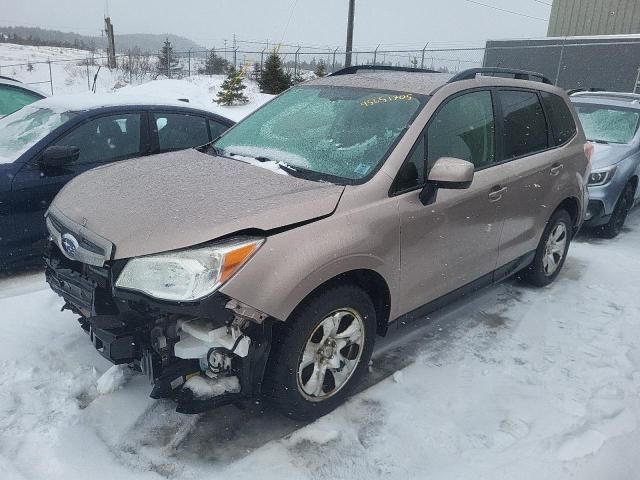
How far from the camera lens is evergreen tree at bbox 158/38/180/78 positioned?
29.8 meters

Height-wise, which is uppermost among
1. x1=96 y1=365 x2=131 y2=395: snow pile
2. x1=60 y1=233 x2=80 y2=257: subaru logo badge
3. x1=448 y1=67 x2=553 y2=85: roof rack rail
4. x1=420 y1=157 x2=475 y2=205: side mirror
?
x1=448 y1=67 x2=553 y2=85: roof rack rail

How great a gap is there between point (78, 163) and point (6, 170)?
0.56 meters

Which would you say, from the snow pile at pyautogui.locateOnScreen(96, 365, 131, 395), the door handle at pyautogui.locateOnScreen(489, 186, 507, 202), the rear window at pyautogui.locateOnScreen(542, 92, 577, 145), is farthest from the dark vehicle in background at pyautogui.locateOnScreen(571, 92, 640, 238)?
the snow pile at pyautogui.locateOnScreen(96, 365, 131, 395)

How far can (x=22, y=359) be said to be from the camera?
3.08m

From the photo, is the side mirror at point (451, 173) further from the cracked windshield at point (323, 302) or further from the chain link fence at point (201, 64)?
the chain link fence at point (201, 64)

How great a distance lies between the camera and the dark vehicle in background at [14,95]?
6.67 metres

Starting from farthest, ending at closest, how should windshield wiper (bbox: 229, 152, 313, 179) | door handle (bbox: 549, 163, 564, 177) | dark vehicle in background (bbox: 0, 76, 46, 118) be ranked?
dark vehicle in background (bbox: 0, 76, 46, 118)
door handle (bbox: 549, 163, 564, 177)
windshield wiper (bbox: 229, 152, 313, 179)

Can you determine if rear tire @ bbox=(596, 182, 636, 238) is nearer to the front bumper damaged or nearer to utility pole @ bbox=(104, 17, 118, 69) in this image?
the front bumper damaged

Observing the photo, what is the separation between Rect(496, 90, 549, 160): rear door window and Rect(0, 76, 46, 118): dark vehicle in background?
566cm

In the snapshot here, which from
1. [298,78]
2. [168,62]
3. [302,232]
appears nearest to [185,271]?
[302,232]

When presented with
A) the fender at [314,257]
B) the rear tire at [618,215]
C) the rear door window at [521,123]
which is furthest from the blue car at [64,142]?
the rear tire at [618,215]

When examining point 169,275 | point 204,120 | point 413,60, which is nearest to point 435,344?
point 169,275

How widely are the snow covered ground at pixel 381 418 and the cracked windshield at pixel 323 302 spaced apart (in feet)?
0.04

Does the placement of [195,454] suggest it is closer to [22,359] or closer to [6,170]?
[22,359]
